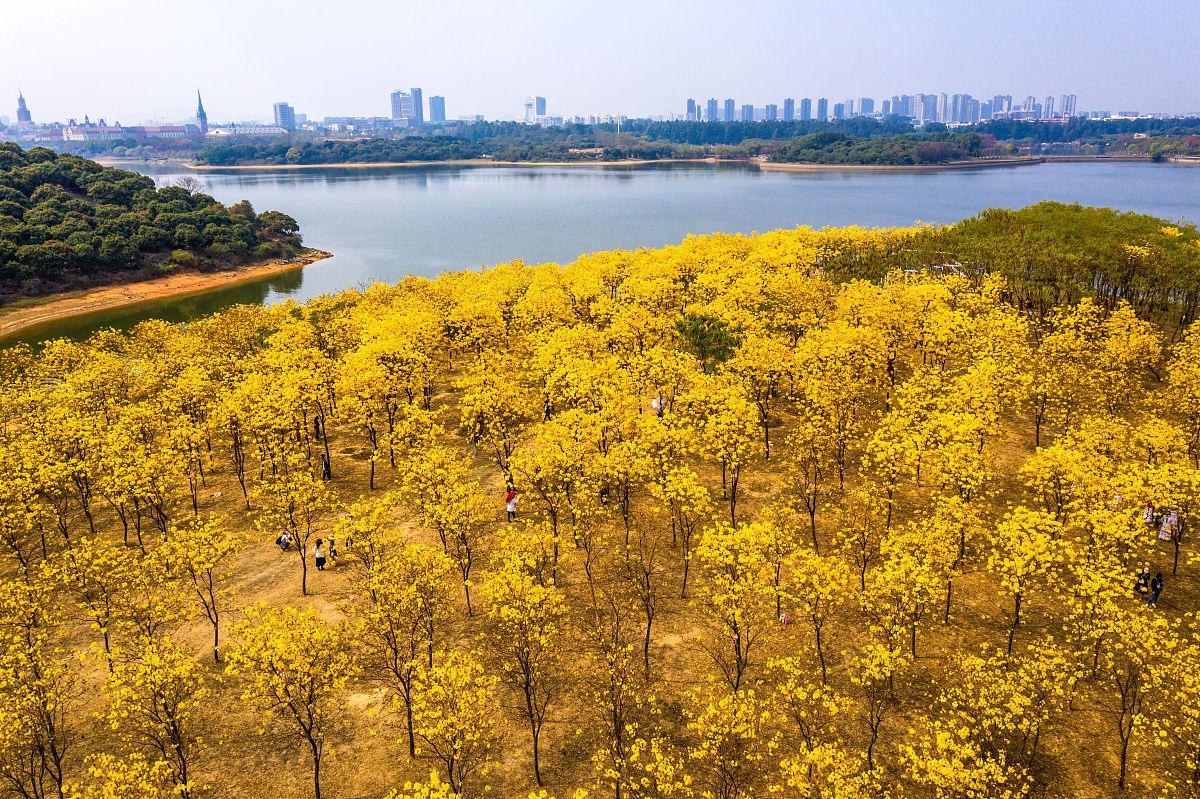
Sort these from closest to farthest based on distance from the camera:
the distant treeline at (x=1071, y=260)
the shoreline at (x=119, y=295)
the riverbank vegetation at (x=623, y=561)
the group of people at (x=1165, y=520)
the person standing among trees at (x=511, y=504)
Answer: the riverbank vegetation at (x=623, y=561) < the group of people at (x=1165, y=520) < the person standing among trees at (x=511, y=504) < the distant treeline at (x=1071, y=260) < the shoreline at (x=119, y=295)

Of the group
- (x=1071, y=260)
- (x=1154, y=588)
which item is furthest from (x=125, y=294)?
(x=1154, y=588)

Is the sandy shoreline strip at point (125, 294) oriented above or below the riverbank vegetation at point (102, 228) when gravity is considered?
below

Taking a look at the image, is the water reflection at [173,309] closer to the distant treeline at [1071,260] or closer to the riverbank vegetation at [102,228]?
the riverbank vegetation at [102,228]

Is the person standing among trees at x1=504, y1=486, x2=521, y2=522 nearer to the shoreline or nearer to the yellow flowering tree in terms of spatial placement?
the yellow flowering tree

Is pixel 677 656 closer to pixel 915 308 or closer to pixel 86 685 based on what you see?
pixel 86 685

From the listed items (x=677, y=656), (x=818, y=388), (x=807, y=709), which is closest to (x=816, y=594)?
(x=807, y=709)

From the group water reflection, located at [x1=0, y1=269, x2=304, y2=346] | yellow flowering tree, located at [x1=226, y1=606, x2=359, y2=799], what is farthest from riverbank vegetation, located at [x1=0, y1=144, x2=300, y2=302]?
yellow flowering tree, located at [x1=226, y1=606, x2=359, y2=799]

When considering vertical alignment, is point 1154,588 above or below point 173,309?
below

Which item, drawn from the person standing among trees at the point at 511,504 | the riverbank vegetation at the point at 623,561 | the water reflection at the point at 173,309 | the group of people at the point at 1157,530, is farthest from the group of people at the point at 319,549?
the water reflection at the point at 173,309

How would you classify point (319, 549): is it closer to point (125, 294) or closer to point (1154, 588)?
point (1154, 588)
